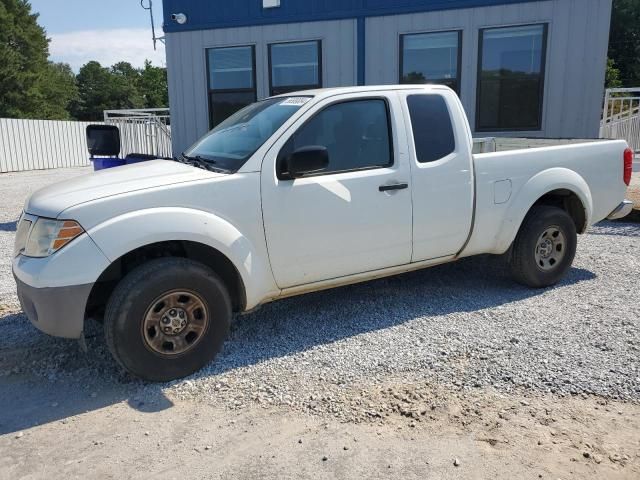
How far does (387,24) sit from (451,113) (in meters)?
5.27

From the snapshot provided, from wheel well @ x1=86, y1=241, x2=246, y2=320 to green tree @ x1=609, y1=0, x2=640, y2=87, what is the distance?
4849 cm

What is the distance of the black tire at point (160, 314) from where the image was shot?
11.1 ft

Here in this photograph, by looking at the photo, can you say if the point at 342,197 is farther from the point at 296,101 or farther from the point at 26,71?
the point at 26,71

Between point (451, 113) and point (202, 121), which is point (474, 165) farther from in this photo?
point (202, 121)

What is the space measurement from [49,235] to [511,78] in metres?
7.96

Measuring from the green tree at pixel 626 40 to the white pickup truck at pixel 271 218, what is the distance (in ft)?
153

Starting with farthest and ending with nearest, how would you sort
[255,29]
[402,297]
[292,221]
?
[255,29], [402,297], [292,221]

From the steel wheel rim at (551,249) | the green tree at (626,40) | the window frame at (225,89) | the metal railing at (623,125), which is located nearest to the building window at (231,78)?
the window frame at (225,89)

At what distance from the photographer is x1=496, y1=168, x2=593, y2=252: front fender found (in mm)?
4961

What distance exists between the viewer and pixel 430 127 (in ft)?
14.9

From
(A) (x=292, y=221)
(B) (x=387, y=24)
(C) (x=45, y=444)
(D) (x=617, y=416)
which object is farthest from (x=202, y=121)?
(D) (x=617, y=416)

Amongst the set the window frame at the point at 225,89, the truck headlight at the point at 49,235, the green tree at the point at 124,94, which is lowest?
the truck headlight at the point at 49,235

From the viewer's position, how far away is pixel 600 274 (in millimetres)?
5789

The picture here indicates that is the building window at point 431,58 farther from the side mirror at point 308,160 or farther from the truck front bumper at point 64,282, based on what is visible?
the truck front bumper at point 64,282
